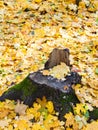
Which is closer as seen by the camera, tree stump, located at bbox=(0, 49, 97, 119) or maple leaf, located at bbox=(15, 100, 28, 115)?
tree stump, located at bbox=(0, 49, 97, 119)

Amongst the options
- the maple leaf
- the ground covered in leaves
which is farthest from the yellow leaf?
the maple leaf

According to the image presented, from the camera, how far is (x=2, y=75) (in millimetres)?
5238

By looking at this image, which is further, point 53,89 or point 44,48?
point 44,48

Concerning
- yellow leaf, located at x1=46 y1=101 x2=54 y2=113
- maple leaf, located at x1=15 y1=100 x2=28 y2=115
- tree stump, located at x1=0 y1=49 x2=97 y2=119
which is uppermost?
tree stump, located at x1=0 y1=49 x2=97 y2=119

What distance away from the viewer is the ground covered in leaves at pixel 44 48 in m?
3.84

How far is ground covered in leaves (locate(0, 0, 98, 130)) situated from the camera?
3840mm

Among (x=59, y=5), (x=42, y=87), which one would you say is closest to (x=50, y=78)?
(x=42, y=87)

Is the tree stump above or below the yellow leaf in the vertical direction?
above

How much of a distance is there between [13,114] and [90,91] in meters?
1.17

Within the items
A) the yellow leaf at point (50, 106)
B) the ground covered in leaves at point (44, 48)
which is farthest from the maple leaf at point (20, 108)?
the yellow leaf at point (50, 106)

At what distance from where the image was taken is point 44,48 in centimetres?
607

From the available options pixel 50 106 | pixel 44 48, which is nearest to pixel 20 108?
pixel 50 106

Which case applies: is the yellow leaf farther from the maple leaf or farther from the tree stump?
the maple leaf

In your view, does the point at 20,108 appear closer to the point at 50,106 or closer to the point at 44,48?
the point at 50,106
